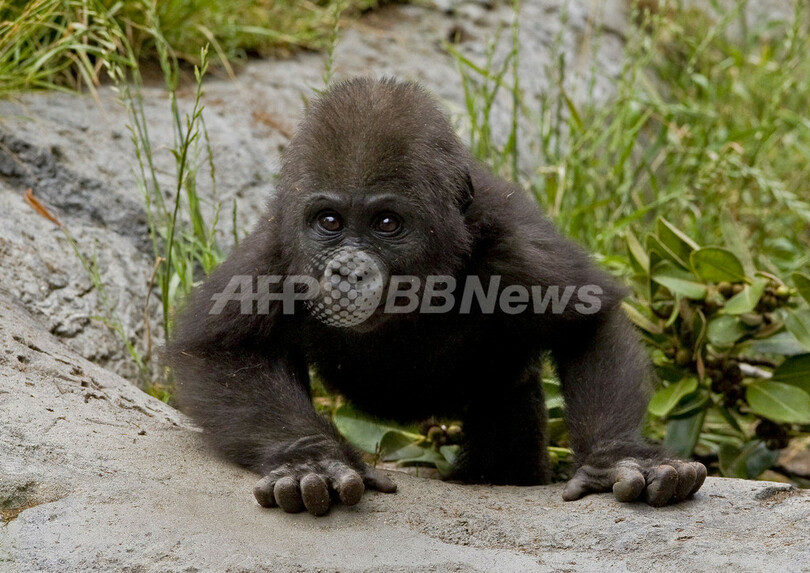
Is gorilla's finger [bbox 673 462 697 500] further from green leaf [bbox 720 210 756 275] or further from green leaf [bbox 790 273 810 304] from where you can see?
green leaf [bbox 720 210 756 275]

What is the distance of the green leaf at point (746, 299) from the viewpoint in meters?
4.64

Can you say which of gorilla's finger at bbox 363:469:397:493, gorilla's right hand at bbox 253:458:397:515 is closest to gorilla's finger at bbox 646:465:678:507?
gorilla's finger at bbox 363:469:397:493

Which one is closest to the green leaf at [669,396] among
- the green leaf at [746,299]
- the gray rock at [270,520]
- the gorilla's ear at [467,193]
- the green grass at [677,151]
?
the green leaf at [746,299]

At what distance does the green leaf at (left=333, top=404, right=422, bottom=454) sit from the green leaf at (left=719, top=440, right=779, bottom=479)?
68.0 inches

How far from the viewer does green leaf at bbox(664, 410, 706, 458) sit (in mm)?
4988

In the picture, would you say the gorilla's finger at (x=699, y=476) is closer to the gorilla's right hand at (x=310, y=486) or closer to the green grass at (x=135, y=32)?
the gorilla's right hand at (x=310, y=486)

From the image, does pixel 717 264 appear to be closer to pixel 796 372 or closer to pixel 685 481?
pixel 796 372

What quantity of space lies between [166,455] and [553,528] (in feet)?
4.52

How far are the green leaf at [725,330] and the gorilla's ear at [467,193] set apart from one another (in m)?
1.71

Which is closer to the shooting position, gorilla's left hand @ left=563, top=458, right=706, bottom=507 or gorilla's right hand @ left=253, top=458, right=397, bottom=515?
gorilla's right hand @ left=253, top=458, right=397, bottom=515

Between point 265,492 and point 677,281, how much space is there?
2575mm

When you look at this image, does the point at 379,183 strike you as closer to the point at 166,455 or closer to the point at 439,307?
the point at 439,307

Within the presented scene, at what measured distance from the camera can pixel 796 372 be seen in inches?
189

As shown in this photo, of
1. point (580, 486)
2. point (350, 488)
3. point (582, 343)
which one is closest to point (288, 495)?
point (350, 488)
